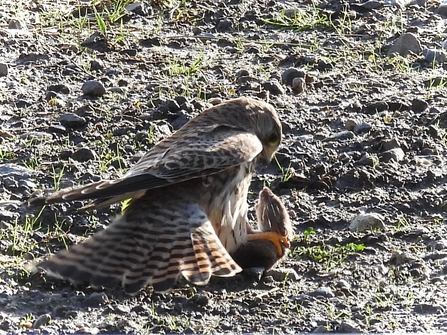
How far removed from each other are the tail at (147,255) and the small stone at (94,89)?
2413mm

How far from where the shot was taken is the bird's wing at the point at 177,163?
5707mm

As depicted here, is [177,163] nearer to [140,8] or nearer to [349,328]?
[349,328]

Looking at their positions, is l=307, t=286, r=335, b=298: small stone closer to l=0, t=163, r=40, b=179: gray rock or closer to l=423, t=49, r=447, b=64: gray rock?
l=0, t=163, r=40, b=179: gray rock

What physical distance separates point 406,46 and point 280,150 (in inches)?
83.9

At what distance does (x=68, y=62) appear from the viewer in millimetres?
8773

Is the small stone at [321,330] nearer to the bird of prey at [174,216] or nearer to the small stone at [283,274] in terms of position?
the bird of prey at [174,216]

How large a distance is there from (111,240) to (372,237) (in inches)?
62.5

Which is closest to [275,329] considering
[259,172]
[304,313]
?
[304,313]

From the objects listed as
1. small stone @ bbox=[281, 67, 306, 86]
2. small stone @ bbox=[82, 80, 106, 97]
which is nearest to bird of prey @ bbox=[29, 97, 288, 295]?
small stone @ bbox=[82, 80, 106, 97]

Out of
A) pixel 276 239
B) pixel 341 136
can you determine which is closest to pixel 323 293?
pixel 276 239

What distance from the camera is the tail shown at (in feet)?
18.5

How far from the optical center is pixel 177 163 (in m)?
5.96

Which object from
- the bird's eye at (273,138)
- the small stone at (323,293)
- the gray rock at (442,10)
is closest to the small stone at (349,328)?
the small stone at (323,293)

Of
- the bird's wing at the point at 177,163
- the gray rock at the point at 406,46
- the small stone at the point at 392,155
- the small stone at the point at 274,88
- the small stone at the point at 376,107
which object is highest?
the bird's wing at the point at 177,163
